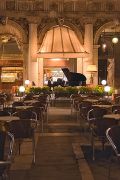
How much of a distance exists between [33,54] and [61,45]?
67.4 inches

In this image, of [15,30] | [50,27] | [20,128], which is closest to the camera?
[20,128]

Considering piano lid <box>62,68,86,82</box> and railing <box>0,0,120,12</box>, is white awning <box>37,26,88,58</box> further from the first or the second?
piano lid <box>62,68,86,82</box>

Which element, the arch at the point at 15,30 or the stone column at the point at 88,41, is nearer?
the stone column at the point at 88,41

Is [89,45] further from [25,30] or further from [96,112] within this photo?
[96,112]

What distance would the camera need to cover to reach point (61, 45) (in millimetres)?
29219

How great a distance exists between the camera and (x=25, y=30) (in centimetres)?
3011

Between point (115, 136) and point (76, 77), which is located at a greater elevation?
point (76, 77)

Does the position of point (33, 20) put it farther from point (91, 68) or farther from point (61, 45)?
point (91, 68)

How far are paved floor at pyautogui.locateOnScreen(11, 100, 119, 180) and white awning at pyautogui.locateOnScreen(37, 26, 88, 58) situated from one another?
1357 cm

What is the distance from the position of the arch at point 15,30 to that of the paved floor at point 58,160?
1529 centimetres

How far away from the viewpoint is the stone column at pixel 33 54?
2975 cm

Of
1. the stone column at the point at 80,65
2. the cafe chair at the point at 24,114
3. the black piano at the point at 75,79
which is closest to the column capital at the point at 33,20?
the stone column at the point at 80,65

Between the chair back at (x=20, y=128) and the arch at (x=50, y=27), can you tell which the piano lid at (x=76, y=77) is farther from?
the chair back at (x=20, y=128)

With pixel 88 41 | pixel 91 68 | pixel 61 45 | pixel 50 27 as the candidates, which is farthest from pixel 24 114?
pixel 50 27
